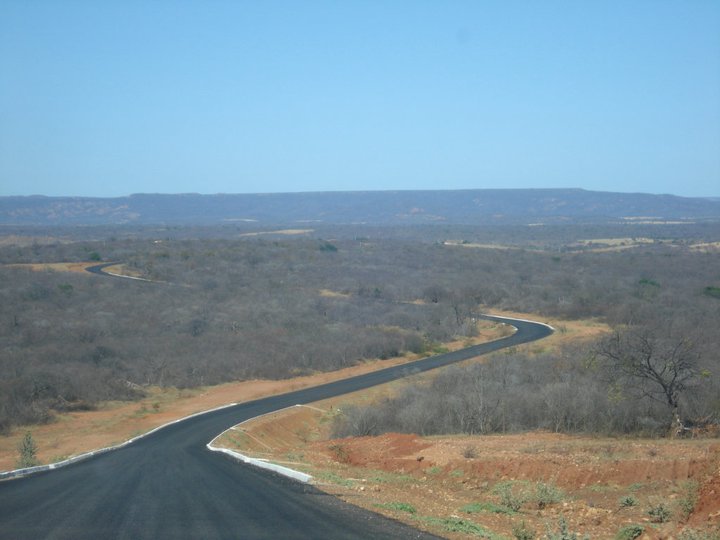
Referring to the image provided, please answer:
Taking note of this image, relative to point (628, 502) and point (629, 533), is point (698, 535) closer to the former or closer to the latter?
point (629, 533)

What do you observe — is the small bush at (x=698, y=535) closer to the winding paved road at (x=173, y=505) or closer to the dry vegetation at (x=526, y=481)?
the dry vegetation at (x=526, y=481)

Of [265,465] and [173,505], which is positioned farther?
[265,465]

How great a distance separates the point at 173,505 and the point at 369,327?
39058 millimetres

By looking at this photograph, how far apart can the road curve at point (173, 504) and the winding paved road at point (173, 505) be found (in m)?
0.01

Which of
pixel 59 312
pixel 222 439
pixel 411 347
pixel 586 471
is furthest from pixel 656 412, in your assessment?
Result: pixel 59 312

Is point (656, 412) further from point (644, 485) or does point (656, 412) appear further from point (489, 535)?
point (489, 535)

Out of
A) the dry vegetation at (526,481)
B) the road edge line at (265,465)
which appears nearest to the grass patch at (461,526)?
the dry vegetation at (526,481)

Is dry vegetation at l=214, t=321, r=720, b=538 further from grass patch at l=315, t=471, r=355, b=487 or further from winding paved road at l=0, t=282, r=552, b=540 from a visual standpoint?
winding paved road at l=0, t=282, r=552, b=540

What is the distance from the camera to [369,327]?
50.6m

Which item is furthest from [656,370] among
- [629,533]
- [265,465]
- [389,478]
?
[629,533]

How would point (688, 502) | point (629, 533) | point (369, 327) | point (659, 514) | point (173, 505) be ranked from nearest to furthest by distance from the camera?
point (629, 533)
point (688, 502)
point (659, 514)
point (173, 505)
point (369, 327)

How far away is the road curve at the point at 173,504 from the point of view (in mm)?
9953

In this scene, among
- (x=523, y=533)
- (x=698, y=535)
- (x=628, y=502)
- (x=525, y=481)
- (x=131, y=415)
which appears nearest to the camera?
(x=698, y=535)

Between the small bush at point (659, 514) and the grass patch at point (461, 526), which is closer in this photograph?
the grass patch at point (461, 526)
